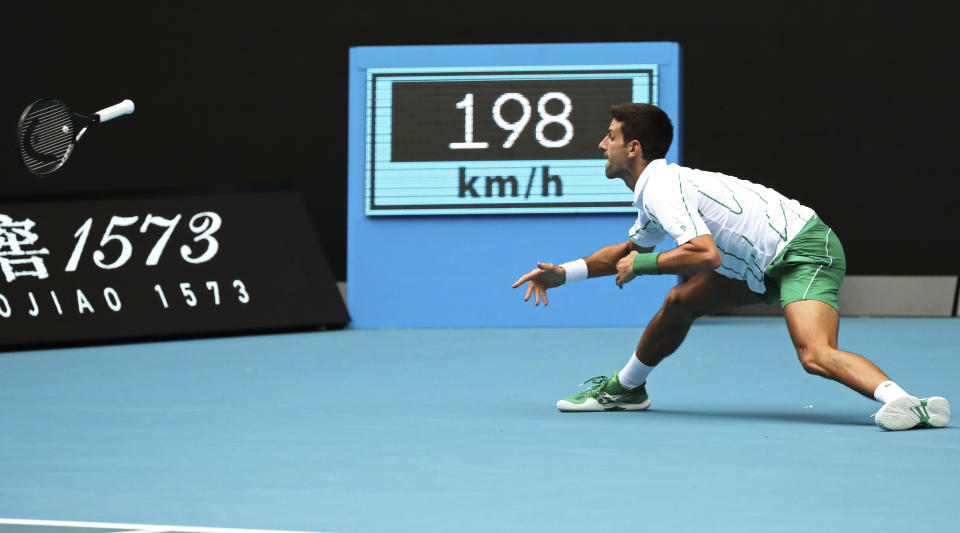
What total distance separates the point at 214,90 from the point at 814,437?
6721 millimetres

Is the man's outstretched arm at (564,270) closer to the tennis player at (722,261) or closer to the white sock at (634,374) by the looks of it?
the tennis player at (722,261)

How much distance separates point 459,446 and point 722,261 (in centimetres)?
111

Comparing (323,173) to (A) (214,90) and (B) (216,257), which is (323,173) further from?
(B) (216,257)

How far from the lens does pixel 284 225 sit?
819 centimetres

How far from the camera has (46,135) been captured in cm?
572

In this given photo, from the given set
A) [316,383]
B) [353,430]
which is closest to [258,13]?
[316,383]

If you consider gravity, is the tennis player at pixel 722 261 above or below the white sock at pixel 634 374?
above

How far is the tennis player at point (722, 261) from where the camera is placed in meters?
4.05

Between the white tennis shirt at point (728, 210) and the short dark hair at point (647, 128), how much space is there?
0.05 m

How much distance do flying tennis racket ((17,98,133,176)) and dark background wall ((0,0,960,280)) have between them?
3682 millimetres

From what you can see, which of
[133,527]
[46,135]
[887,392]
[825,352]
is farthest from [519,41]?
[133,527]

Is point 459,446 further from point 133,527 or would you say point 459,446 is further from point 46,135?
point 46,135

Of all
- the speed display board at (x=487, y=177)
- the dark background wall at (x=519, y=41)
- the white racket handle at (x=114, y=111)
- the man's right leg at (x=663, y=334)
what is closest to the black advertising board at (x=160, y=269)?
the speed display board at (x=487, y=177)

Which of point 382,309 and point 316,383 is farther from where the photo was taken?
point 382,309
